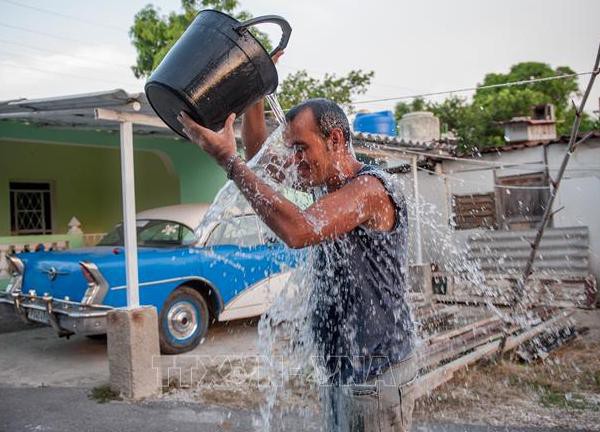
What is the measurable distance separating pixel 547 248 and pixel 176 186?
7330 millimetres

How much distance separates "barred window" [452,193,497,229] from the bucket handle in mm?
10763

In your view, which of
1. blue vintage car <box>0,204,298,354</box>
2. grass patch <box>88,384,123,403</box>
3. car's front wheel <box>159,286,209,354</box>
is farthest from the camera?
car's front wheel <box>159,286,209,354</box>

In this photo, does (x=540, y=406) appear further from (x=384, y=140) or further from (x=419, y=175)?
(x=419, y=175)

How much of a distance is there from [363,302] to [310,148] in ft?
1.85

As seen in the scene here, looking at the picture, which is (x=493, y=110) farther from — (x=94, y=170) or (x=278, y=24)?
(x=278, y=24)

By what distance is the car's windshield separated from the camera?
24.5 feet

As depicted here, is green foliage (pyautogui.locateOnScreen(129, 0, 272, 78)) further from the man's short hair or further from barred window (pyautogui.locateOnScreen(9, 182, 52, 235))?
the man's short hair

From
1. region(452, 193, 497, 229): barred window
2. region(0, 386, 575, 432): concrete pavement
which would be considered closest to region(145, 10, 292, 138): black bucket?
region(0, 386, 575, 432): concrete pavement

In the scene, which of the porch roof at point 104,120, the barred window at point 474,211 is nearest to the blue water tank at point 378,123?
the porch roof at point 104,120

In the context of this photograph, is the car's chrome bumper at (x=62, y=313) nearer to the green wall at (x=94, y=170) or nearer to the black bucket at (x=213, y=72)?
the green wall at (x=94, y=170)

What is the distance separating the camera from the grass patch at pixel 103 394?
17.2 feet

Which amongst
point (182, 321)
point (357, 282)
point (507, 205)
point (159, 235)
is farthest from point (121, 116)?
point (507, 205)

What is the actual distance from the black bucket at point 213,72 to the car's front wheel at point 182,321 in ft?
16.0

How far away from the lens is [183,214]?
25.7ft
